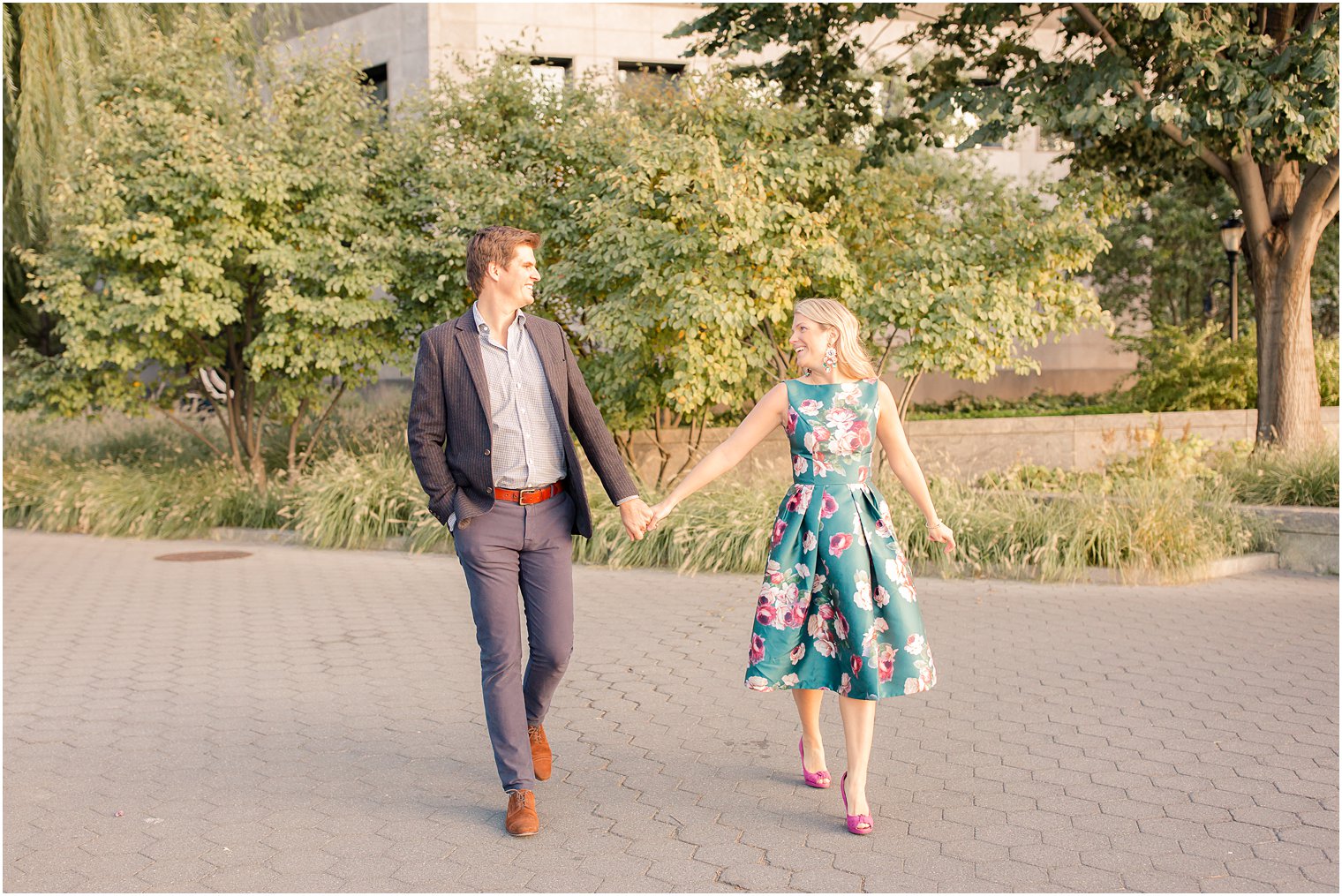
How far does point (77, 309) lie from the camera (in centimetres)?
→ 1279

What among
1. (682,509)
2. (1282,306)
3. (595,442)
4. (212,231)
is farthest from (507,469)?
(1282,306)

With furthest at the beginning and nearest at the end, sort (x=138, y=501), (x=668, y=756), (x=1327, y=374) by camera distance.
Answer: (x=1327, y=374) < (x=138, y=501) < (x=668, y=756)

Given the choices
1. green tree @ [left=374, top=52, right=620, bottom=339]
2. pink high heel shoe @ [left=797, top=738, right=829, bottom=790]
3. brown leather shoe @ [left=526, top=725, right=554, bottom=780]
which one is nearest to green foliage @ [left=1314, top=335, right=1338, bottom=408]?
green tree @ [left=374, top=52, right=620, bottom=339]

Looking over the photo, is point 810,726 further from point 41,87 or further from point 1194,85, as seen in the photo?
point 41,87

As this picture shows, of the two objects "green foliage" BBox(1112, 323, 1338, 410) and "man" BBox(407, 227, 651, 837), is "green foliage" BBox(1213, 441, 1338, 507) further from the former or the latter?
"man" BBox(407, 227, 651, 837)

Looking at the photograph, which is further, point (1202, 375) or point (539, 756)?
point (1202, 375)

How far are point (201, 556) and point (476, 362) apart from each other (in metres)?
8.37

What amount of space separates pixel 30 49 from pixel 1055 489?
1256 cm

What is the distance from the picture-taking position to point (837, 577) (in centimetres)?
448

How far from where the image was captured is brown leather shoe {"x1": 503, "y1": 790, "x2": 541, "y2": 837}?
436 centimetres

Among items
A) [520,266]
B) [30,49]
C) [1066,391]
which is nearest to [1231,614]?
[520,266]

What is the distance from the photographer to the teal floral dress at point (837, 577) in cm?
446

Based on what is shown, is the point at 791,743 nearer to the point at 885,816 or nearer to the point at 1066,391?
the point at 885,816

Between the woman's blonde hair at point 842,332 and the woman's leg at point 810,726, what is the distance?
3.82 ft
